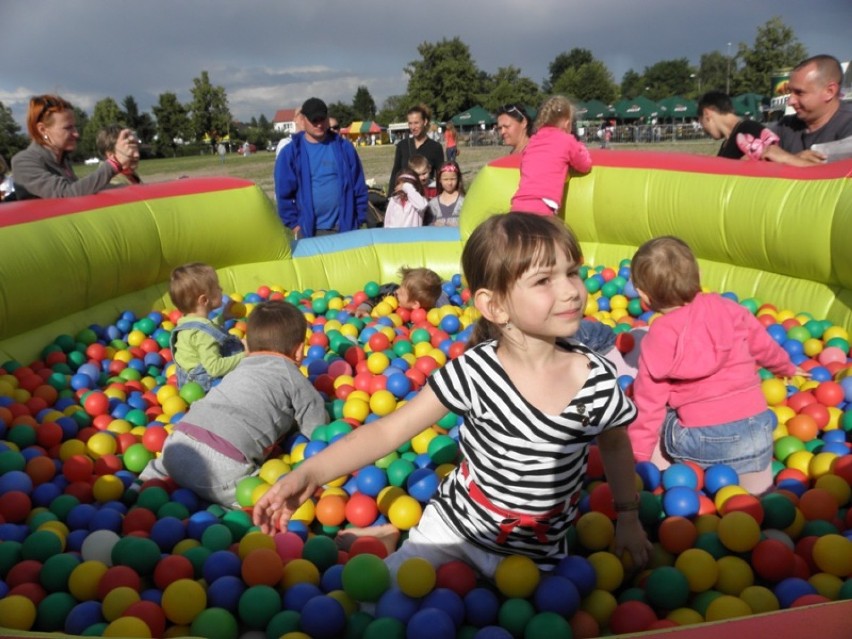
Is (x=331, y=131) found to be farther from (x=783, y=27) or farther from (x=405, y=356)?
(x=783, y=27)

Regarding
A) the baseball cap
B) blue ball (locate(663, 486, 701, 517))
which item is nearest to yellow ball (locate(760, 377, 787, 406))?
blue ball (locate(663, 486, 701, 517))

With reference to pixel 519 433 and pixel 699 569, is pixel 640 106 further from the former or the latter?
pixel 519 433

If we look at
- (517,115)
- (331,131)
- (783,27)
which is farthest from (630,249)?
(331,131)

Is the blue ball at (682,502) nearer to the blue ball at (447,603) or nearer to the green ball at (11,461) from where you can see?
the blue ball at (447,603)

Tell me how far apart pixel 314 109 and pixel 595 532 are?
3.96m

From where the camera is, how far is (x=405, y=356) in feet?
12.2

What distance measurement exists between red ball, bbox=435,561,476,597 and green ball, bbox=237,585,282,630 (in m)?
0.42

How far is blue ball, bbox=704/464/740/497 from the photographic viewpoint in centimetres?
228

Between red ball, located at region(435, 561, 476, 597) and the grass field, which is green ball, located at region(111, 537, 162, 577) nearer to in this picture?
red ball, located at region(435, 561, 476, 597)

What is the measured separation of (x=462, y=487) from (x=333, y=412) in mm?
1447

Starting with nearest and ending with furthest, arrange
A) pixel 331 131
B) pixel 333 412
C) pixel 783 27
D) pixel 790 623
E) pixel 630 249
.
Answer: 1. pixel 790 623
2. pixel 333 412
3. pixel 783 27
4. pixel 630 249
5. pixel 331 131

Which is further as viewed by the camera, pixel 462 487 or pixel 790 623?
pixel 462 487

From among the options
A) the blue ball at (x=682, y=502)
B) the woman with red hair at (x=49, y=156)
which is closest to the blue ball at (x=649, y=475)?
the blue ball at (x=682, y=502)

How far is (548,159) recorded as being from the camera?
4.52 m
